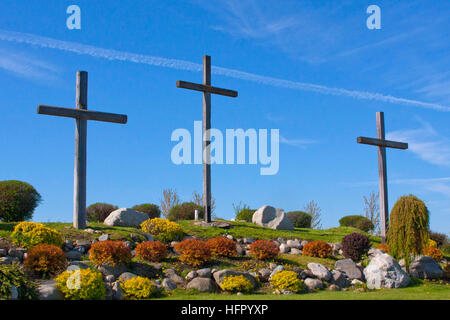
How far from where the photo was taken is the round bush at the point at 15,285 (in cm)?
921

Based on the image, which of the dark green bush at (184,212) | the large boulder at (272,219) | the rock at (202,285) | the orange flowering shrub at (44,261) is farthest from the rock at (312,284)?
the dark green bush at (184,212)

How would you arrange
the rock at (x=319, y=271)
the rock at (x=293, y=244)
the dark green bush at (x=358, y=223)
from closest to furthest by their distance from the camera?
the rock at (x=319, y=271) < the rock at (x=293, y=244) < the dark green bush at (x=358, y=223)

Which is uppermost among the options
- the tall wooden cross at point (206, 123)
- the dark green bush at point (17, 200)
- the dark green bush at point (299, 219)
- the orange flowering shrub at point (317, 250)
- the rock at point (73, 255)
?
the tall wooden cross at point (206, 123)

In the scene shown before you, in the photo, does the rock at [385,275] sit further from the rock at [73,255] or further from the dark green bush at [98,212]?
the dark green bush at [98,212]

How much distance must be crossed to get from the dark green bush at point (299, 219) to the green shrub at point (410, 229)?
33.8 ft

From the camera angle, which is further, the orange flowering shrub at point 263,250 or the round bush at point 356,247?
the round bush at point 356,247

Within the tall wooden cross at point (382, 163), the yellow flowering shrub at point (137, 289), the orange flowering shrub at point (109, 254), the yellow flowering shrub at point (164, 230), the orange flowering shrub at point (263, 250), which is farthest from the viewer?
the tall wooden cross at point (382, 163)

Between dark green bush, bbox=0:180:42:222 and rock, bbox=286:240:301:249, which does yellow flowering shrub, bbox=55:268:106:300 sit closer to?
rock, bbox=286:240:301:249

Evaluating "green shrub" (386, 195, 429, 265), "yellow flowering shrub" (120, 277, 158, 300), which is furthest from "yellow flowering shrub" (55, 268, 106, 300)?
"green shrub" (386, 195, 429, 265)

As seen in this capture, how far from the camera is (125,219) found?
Answer: 16.8 metres

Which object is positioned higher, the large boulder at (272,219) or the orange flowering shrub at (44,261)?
the large boulder at (272,219)

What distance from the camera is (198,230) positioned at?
56.5 ft
